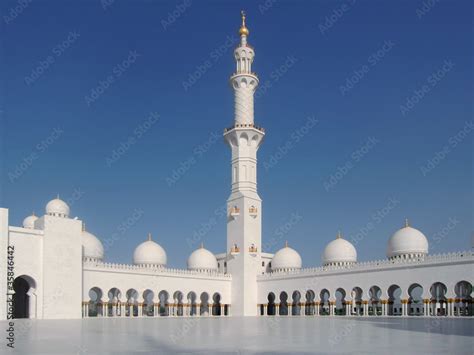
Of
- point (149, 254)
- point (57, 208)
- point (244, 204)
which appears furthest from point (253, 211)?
point (57, 208)

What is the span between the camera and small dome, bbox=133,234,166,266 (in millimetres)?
39781

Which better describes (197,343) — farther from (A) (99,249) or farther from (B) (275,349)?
(A) (99,249)

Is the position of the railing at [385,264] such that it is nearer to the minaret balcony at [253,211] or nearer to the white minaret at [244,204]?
the white minaret at [244,204]

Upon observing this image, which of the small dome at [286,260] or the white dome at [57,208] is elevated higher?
the white dome at [57,208]

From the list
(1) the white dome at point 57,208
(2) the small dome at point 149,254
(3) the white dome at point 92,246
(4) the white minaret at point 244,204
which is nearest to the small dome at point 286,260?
(4) the white minaret at point 244,204

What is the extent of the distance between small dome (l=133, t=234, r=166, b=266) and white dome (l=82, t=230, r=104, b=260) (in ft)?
9.54

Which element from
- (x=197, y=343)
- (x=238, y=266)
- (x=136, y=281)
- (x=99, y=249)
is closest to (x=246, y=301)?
(x=238, y=266)

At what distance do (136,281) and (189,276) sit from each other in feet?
14.5

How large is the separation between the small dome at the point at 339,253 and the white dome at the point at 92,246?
16.4 meters

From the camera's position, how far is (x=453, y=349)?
855 centimetres

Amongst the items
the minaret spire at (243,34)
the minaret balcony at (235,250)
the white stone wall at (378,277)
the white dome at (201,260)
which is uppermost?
the minaret spire at (243,34)

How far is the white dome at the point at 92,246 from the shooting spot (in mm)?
36875

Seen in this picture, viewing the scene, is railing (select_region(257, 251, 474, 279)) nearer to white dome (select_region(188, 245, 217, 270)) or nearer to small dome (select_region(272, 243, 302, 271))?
small dome (select_region(272, 243, 302, 271))

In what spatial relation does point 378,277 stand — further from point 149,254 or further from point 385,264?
point 149,254
